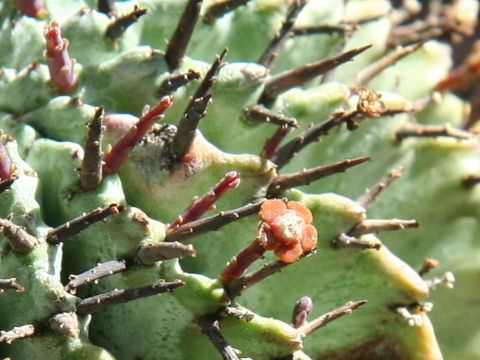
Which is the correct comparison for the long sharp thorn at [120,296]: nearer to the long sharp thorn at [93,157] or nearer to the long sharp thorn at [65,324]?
the long sharp thorn at [65,324]

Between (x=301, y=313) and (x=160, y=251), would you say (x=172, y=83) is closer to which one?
(x=160, y=251)

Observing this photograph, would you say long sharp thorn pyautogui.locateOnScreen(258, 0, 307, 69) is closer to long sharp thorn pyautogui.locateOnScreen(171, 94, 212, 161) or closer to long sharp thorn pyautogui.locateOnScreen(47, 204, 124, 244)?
long sharp thorn pyautogui.locateOnScreen(171, 94, 212, 161)

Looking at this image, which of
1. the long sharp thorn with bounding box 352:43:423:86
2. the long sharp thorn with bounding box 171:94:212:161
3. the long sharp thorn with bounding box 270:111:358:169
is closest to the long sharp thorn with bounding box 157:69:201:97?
the long sharp thorn with bounding box 171:94:212:161

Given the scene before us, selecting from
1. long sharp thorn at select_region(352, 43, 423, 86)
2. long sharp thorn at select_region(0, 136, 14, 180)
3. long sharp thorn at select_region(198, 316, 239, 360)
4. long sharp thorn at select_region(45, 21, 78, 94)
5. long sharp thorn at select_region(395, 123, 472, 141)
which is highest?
long sharp thorn at select_region(45, 21, 78, 94)

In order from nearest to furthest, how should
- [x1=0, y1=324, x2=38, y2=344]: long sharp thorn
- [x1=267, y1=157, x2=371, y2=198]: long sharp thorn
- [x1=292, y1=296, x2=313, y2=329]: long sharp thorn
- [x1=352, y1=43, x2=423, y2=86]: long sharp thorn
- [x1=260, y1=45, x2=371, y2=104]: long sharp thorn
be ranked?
[x1=0, y1=324, x2=38, y2=344]: long sharp thorn, [x1=292, y1=296, x2=313, y2=329]: long sharp thorn, [x1=267, y1=157, x2=371, y2=198]: long sharp thorn, [x1=260, y1=45, x2=371, y2=104]: long sharp thorn, [x1=352, y1=43, x2=423, y2=86]: long sharp thorn

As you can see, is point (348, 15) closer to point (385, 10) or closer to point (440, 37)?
point (385, 10)

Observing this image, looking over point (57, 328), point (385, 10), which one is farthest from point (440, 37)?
point (57, 328)

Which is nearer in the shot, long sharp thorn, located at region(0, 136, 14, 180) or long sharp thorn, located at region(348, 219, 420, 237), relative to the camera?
long sharp thorn, located at region(0, 136, 14, 180)

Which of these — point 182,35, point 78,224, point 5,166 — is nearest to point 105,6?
point 182,35
